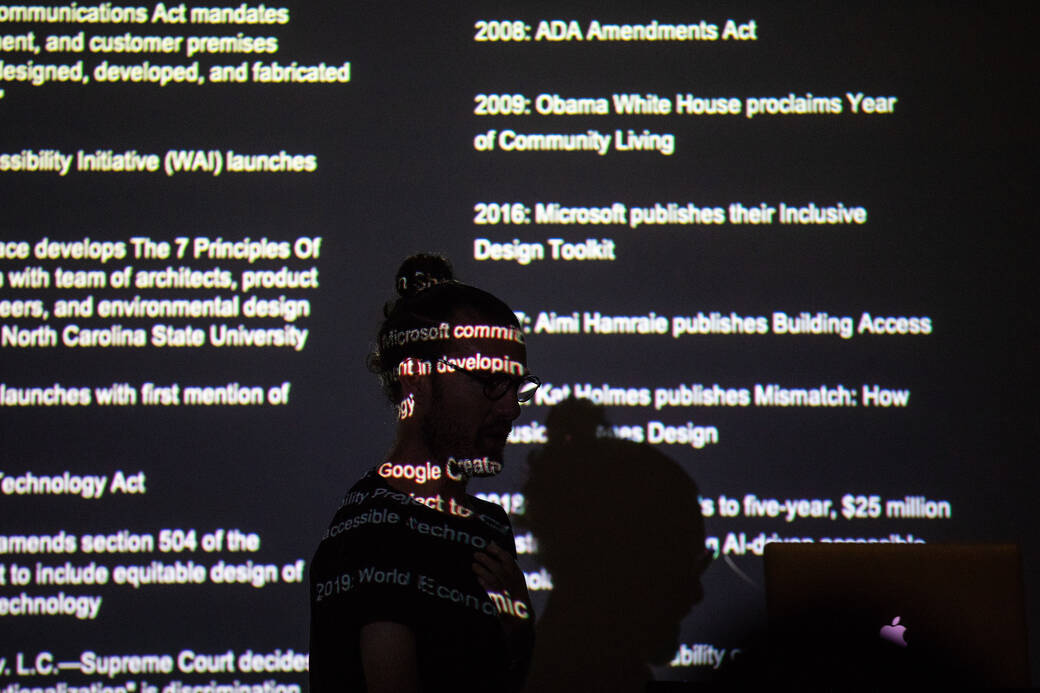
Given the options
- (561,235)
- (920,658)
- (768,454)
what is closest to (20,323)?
(561,235)

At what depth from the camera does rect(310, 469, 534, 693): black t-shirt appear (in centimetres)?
118

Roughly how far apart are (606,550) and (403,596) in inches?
51.6

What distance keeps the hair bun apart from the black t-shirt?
0.40 metres

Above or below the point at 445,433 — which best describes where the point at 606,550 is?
below

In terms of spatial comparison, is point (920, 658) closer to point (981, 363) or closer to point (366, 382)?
point (366, 382)

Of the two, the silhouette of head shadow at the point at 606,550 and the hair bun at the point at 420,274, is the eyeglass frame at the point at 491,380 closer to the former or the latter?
the hair bun at the point at 420,274

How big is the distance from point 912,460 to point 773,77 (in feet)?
3.73

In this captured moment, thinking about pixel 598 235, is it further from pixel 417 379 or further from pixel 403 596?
pixel 403 596

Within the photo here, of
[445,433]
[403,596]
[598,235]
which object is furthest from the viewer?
[598,235]

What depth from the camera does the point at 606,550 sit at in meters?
2.41

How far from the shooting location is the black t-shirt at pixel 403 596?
118cm

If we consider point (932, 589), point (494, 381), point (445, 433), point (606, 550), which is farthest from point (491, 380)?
point (606, 550)

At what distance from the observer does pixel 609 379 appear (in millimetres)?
2492

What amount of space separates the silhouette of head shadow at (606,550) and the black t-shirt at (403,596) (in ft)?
3.66
